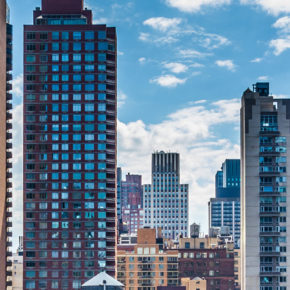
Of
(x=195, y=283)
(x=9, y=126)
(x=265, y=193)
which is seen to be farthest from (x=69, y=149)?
(x=195, y=283)

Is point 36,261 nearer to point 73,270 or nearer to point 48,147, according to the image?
point 73,270

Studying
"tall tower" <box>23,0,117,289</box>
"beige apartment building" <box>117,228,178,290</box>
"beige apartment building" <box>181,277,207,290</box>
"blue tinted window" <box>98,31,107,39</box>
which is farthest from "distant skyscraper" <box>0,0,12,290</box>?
"beige apartment building" <box>181,277,207,290</box>

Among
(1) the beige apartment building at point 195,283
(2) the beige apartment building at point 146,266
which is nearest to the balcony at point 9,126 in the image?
(2) the beige apartment building at point 146,266

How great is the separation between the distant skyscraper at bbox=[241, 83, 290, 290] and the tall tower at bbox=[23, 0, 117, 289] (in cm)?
3179

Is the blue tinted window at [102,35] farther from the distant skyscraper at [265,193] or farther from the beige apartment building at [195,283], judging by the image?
the beige apartment building at [195,283]

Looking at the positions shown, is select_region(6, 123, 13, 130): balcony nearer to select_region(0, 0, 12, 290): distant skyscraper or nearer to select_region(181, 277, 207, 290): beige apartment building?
select_region(0, 0, 12, 290): distant skyscraper

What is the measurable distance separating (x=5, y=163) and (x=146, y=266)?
73.8m

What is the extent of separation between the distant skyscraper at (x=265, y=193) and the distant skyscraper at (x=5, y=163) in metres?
54.9

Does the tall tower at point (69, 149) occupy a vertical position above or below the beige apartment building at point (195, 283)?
above

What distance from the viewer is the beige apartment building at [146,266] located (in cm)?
19038

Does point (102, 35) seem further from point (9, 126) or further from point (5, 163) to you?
point (5, 163)

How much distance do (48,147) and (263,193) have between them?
51.6 metres

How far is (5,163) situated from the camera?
132 m

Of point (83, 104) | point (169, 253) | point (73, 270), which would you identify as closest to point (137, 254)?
point (169, 253)
